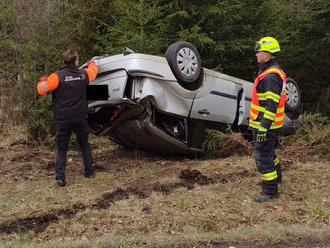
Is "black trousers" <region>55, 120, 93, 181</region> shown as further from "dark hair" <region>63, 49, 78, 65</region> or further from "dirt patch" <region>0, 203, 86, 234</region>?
"dirt patch" <region>0, 203, 86, 234</region>

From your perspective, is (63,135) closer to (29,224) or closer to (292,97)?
(29,224)

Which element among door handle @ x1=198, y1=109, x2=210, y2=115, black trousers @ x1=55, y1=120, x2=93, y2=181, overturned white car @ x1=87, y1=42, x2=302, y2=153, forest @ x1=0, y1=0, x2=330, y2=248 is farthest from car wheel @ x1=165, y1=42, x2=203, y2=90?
black trousers @ x1=55, y1=120, x2=93, y2=181

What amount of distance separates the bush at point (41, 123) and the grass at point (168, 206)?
5.37 ft

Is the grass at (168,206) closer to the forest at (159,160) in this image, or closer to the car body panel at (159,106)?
the forest at (159,160)

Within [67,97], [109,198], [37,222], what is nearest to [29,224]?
[37,222]

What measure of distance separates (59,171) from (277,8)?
9.89m

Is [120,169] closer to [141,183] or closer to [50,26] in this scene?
[141,183]

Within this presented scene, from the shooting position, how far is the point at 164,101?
20.1 ft

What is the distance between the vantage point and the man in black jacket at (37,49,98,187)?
5.49 meters

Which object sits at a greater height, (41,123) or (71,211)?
(41,123)

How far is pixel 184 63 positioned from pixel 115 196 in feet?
7.69

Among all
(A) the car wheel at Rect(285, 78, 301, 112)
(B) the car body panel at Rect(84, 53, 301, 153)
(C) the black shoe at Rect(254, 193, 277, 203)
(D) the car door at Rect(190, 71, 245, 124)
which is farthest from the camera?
(A) the car wheel at Rect(285, 78, 301, 112)

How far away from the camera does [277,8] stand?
513 inches

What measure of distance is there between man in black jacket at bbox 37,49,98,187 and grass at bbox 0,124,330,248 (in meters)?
0.62
